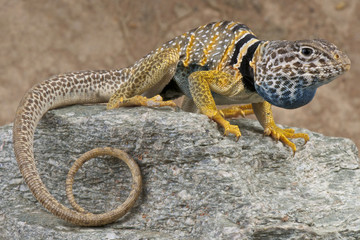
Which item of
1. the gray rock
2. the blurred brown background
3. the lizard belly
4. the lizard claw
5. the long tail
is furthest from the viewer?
the blurred brown background

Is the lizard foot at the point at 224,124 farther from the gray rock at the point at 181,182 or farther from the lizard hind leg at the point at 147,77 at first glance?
the lizard hind leg at the point at 147,77

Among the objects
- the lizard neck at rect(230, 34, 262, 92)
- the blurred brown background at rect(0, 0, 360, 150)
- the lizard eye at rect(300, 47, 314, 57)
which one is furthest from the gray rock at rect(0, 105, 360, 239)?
the blurred brown background at rect(0, 0, 360, 150)

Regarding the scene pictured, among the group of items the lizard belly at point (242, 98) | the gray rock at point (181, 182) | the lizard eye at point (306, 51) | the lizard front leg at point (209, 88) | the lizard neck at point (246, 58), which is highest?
the lizard eye at point (306, 51)

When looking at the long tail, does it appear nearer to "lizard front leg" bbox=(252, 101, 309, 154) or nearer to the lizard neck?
the lizard neck

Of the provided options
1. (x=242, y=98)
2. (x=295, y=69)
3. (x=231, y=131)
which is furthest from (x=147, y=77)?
(x=295, y=69)

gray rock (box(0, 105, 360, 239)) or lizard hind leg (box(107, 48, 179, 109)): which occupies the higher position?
lizard hind leg (box(107, 48, 179, 109))

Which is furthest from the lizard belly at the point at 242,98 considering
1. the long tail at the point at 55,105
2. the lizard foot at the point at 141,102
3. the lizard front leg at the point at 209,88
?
the long tail at the point at 55,105

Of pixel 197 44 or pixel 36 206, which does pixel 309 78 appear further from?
pixel 36 206
